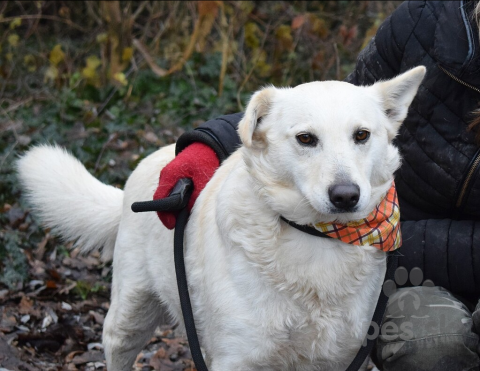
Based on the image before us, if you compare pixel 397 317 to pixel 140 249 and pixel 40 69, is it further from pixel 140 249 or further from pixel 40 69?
pixel 40 69

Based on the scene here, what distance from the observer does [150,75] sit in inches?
245

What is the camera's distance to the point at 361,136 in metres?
2.12

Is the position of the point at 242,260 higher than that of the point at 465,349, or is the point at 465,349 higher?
the point at 242,260

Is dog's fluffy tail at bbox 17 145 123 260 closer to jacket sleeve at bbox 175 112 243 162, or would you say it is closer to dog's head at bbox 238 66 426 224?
jacket sleeve at bbox 175 112 243 162

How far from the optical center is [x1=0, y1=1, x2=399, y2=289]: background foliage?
5.54 metres

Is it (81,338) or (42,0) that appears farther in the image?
(42,0)

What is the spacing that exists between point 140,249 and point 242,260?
2.49ft

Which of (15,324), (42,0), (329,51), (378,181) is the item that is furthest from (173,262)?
(42,0)

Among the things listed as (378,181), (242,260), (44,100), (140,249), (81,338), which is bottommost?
(81,338)

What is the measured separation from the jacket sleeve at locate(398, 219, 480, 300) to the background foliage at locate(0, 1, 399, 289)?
2915mm

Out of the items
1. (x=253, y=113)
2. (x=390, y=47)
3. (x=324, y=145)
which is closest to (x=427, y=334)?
(x=324, y=145)

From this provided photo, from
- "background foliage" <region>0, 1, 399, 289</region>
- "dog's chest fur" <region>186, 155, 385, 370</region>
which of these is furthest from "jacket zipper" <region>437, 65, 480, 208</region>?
"background foliage" <region>0, 1, 399, 289</region>

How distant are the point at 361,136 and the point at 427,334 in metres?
0.87

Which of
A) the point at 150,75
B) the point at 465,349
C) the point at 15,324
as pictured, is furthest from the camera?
the point at 150,75
